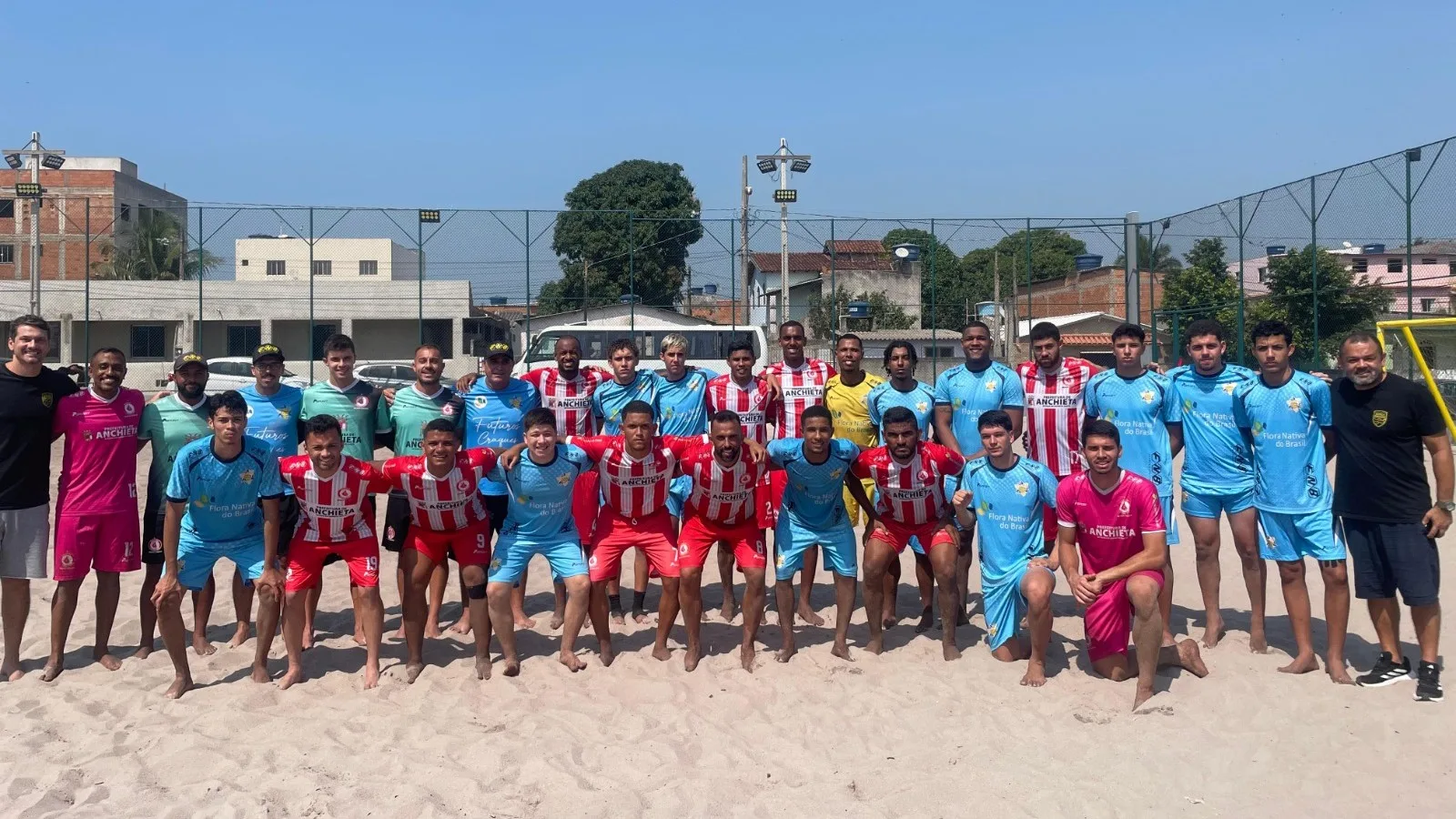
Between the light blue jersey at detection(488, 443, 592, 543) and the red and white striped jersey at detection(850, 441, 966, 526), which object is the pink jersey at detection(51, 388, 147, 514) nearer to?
the light blue jersey at detection(488, 443, 592, 543)

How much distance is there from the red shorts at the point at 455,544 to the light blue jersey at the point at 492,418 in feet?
3.15

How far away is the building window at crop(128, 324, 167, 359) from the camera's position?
1116 inches

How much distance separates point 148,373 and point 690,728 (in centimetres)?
2763

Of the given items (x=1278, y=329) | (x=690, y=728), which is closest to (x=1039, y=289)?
(x=1278, y=329)

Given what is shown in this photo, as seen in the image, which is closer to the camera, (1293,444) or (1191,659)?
(1191,659)

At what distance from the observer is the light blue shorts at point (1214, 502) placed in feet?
20.4

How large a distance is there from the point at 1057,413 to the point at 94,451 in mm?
6041

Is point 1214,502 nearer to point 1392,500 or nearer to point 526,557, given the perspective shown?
point 1392,500

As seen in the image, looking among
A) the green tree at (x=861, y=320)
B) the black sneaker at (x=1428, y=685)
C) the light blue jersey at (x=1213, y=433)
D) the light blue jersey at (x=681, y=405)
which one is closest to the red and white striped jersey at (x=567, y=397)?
the light blue jersey at (x=681, y=405)

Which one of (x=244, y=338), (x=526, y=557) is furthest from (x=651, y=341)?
(x=526, y=557)

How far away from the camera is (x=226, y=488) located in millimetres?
6031

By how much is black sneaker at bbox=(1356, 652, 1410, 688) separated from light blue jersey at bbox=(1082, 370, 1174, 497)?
1.46m

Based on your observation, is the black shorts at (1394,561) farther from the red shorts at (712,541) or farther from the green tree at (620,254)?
the green tree at (620,254)

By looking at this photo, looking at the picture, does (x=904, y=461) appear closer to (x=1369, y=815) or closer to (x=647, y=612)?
(x=647, y=612)
